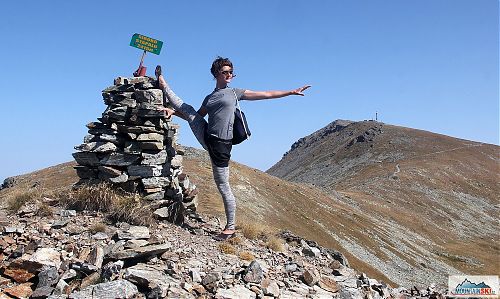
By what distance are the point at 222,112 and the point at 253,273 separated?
14.6ft

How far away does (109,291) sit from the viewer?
8.73 metres

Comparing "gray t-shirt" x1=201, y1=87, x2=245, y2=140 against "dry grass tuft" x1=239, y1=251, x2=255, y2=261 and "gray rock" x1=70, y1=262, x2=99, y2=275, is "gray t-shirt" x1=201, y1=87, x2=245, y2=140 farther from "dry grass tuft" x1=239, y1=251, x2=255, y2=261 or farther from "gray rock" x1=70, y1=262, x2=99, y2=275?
"gray rock" x1=70, y1=262, x2=99, y2=275

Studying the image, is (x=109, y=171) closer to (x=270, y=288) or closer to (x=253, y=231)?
(x=253, y=231)

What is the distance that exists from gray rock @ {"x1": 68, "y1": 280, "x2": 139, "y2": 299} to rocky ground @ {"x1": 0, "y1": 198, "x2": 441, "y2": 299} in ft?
0.07

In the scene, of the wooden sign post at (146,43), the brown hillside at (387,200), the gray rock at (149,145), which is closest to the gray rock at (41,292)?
the gray rock at (149,145)

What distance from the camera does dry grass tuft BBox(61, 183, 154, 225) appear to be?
12.8 m

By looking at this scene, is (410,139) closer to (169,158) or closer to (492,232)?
(492,232)

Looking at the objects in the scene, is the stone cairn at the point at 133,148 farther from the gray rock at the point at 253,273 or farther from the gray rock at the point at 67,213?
the gray rock at the point at 253,273

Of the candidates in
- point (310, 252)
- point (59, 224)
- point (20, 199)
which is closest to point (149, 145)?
point (59, 224)

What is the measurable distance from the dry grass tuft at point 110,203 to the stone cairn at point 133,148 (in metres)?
0.39

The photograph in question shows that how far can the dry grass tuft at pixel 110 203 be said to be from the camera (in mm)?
12764

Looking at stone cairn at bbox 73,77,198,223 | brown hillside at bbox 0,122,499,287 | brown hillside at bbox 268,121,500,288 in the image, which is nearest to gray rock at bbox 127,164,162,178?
stone cairn at bbox 73,77,198,223

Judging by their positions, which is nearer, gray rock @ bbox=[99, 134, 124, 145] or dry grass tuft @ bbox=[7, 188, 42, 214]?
dry grass tuft @ bbox=[7, 188, 42, 214]

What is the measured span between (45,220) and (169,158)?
4.50 m
